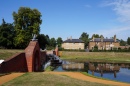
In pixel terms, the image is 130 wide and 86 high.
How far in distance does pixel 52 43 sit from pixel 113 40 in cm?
4246

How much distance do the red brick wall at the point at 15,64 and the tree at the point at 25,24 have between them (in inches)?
1578

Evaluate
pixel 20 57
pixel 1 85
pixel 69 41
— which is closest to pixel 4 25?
pixel 69 41

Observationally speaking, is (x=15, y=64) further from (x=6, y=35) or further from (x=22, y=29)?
(x=6, y=35)

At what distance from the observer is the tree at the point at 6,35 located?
64844mm

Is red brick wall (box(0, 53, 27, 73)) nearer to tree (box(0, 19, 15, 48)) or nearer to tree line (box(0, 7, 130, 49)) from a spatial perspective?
tree line (box(0, 7, 130, 49))

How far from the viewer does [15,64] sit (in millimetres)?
20047

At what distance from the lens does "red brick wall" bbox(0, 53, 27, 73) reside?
17609 millimetres

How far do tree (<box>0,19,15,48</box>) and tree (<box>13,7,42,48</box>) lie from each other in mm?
2834

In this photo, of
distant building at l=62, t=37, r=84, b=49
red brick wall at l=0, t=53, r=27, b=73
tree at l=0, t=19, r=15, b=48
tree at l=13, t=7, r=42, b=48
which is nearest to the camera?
red brick wall at l=0, t=53, r=27, b=73

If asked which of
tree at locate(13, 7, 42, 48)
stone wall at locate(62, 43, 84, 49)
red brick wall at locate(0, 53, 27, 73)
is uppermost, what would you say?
tree at locate(13, 7, 42, 48)

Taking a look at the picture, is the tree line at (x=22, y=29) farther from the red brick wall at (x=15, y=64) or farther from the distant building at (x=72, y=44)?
the red brick wall at (x=15, y=64)

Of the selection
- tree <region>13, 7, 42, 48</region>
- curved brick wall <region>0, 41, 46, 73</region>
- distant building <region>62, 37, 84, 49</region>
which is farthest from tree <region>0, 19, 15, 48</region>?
curved brick wall <region>0, 41, 46, 73</region>

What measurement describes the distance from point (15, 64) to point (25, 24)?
45.7 m

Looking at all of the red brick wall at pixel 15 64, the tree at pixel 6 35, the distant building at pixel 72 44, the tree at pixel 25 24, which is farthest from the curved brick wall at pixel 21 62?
the distant building at pixel 72 44
